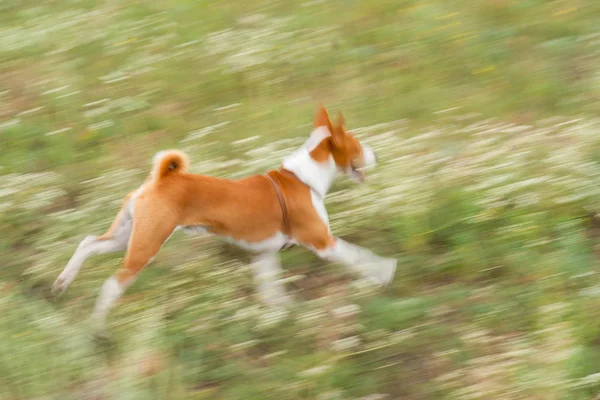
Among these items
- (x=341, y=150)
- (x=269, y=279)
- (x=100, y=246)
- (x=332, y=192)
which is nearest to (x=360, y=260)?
(x=269, y=279)

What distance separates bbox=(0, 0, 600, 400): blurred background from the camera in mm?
3986

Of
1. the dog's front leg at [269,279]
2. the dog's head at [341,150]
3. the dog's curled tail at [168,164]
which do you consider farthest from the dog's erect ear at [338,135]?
the dog's curled tail at [168,164]

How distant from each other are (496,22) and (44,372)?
5.48 m

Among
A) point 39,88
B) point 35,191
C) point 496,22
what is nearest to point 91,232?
point 35,191

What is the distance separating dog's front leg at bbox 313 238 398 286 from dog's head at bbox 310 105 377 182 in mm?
498

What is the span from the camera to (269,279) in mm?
4535

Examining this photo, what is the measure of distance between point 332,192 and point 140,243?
169 cm

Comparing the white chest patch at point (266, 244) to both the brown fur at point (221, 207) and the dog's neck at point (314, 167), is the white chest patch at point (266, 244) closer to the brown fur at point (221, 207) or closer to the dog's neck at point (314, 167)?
the brown fur at point (221, 207)

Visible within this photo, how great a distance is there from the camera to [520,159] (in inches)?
205

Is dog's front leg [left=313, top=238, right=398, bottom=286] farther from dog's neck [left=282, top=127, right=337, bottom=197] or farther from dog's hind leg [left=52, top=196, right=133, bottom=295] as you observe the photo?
dog's hind leg [left=52, top=196, right=133, bottom=295]

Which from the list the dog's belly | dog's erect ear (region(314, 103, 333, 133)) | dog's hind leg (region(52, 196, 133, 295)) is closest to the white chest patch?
the dog's belly

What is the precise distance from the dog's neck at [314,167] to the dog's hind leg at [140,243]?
905 mm

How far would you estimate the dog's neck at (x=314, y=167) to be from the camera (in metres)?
4.71

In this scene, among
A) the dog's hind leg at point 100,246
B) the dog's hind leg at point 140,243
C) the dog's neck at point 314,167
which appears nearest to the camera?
the dog's hind leg at point 140,243
